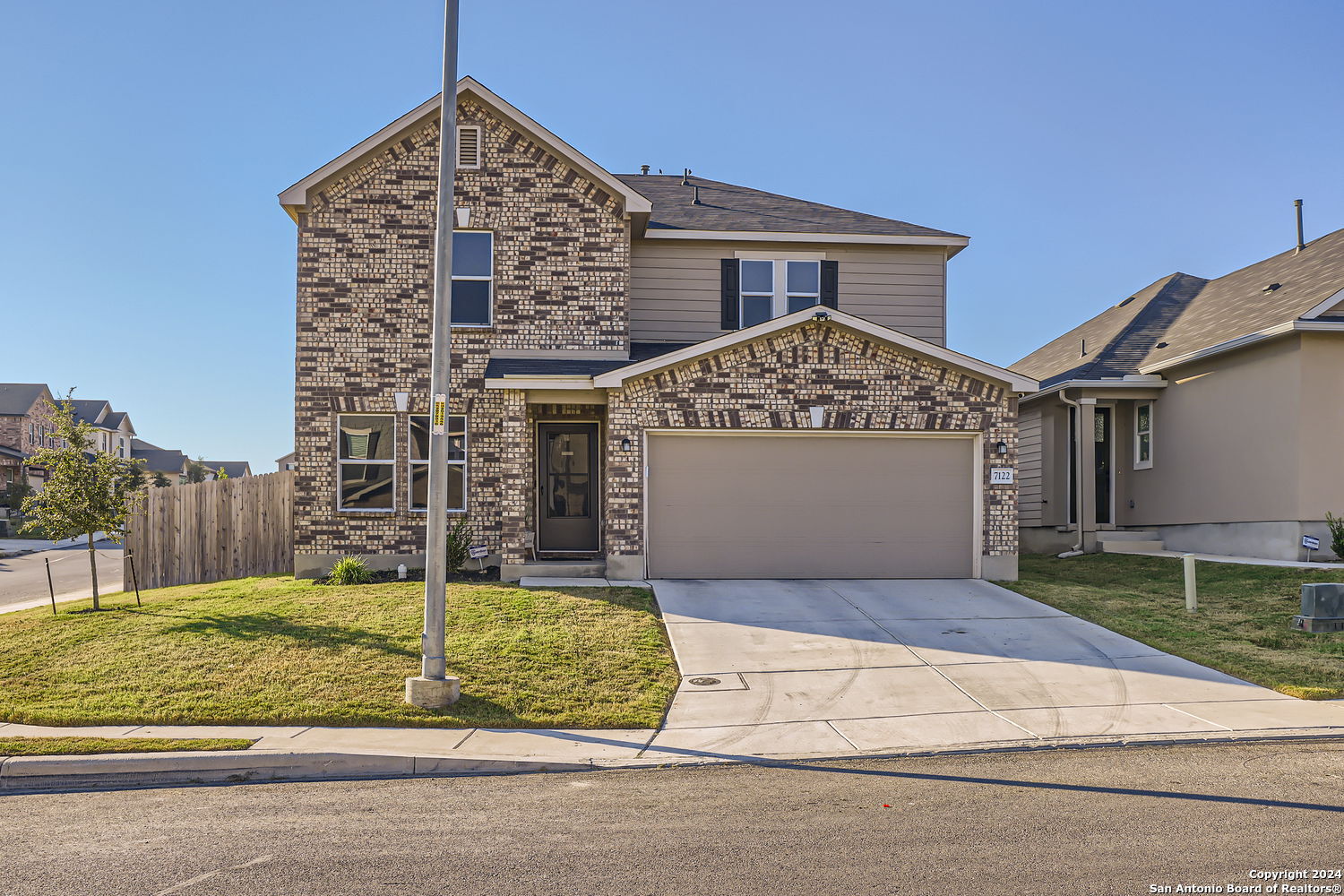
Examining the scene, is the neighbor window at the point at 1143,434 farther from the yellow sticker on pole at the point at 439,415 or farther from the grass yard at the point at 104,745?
the grass yard at the point at 104,745

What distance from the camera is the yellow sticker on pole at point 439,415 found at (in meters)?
8.38

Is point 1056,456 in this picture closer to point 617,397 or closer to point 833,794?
point 617,397

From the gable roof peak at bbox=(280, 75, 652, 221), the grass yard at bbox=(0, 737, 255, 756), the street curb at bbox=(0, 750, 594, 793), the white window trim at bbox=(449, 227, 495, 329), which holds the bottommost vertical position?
the street curb at bbox=(0, 750, 594, 793)

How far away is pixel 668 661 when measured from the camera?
9.98 metres

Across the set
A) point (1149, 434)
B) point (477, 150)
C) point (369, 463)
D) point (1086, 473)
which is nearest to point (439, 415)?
point (369, 463)

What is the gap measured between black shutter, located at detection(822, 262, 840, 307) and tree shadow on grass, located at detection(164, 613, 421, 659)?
1059cm

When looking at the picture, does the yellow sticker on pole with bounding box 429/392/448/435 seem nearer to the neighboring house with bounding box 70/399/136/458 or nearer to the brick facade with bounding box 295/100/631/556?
the brick facade with bounding box 295/100/631/556

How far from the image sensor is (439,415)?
27.5 ft

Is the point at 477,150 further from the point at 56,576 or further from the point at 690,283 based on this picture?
the point at 56,576

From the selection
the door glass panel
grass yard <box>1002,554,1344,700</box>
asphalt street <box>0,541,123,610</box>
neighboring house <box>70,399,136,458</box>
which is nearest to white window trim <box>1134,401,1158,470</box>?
grass yard <box>1002,554,1344,700</box>

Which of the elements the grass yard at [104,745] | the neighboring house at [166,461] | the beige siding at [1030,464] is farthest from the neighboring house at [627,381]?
the neighboring house at [166,461]

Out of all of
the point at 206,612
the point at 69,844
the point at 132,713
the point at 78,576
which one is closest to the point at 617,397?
the point at 206,612

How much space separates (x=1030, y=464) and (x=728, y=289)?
8.37 metres

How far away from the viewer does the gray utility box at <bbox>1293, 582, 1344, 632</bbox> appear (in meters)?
10.7
